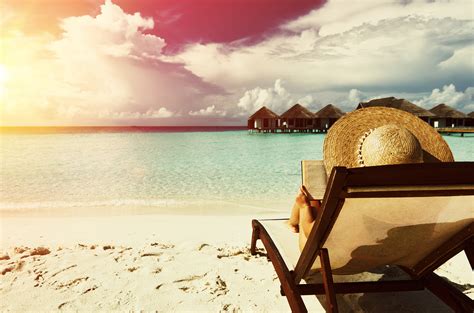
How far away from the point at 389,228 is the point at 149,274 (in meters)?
2.20

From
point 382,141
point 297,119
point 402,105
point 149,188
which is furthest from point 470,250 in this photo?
point 297,119

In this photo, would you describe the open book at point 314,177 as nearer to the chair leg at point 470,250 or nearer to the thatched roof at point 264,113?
the chair leg at point 470,250

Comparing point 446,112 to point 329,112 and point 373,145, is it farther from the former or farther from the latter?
point 373,145

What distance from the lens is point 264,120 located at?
47438 millimetres

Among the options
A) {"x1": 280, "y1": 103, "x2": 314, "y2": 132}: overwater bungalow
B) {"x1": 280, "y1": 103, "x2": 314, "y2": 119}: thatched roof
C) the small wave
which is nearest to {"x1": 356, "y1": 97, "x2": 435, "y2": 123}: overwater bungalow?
{"x1": 280, "y1": 103, "x2": 314, "y2": 119}: thatched roof

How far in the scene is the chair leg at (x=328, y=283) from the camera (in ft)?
5.42

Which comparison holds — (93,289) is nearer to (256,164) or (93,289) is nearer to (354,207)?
(354,207)

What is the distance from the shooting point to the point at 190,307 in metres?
2.56

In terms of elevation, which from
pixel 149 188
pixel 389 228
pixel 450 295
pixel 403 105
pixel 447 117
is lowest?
pixel 149 188

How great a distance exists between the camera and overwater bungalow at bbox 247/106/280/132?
44.6 meters

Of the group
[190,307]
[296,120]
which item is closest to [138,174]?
[190,307]

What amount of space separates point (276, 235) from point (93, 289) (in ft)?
5.15

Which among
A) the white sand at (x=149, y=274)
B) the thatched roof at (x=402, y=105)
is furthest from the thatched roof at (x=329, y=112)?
the white sand at (x=149, y=274)

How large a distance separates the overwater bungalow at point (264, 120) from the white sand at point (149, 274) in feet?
131
